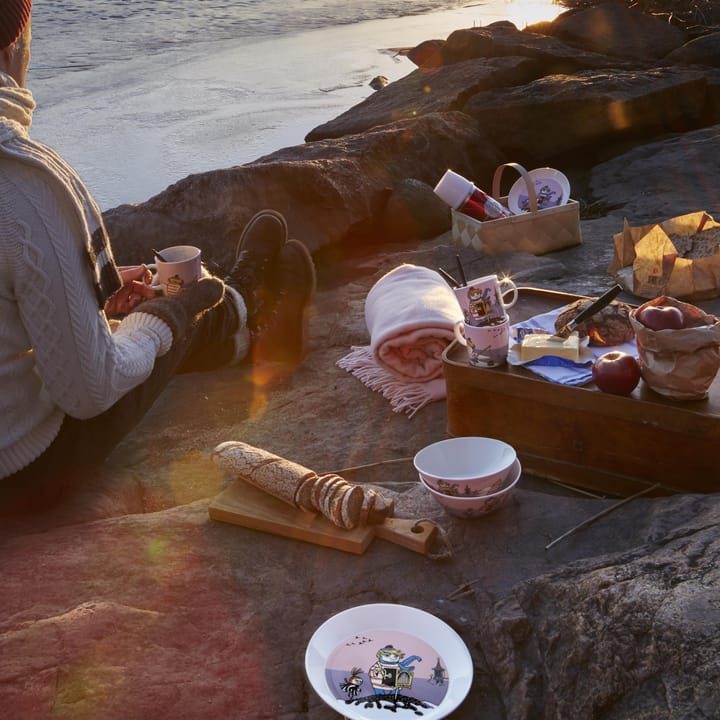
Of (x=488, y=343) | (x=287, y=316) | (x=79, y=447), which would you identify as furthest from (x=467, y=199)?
(x=79, y=447)

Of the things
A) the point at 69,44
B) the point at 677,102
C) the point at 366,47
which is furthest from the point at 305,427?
the point at 69,44

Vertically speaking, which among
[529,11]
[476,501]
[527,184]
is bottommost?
[476,501]

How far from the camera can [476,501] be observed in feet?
8.45

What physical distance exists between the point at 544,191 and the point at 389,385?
2401mm

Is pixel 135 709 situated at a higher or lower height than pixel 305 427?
higher

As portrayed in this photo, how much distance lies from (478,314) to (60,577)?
1.58 m

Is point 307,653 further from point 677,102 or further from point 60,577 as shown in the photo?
point 677,102

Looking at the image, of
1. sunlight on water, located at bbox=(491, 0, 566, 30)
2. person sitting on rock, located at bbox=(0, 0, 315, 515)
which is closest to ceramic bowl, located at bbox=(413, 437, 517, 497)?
person sitting on rock, located at bbox=(0, 0, 315, 515)

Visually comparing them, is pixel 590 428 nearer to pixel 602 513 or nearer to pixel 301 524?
pixel 602 513

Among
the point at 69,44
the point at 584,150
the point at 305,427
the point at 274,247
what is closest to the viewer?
the point at 305,427

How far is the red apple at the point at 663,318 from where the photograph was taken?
258cm

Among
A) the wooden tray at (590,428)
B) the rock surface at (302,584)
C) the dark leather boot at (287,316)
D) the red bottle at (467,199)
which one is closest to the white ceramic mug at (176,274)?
the rock surface at (302,584)

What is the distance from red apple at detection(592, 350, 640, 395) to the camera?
2656mm

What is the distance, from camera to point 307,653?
6.75ft
